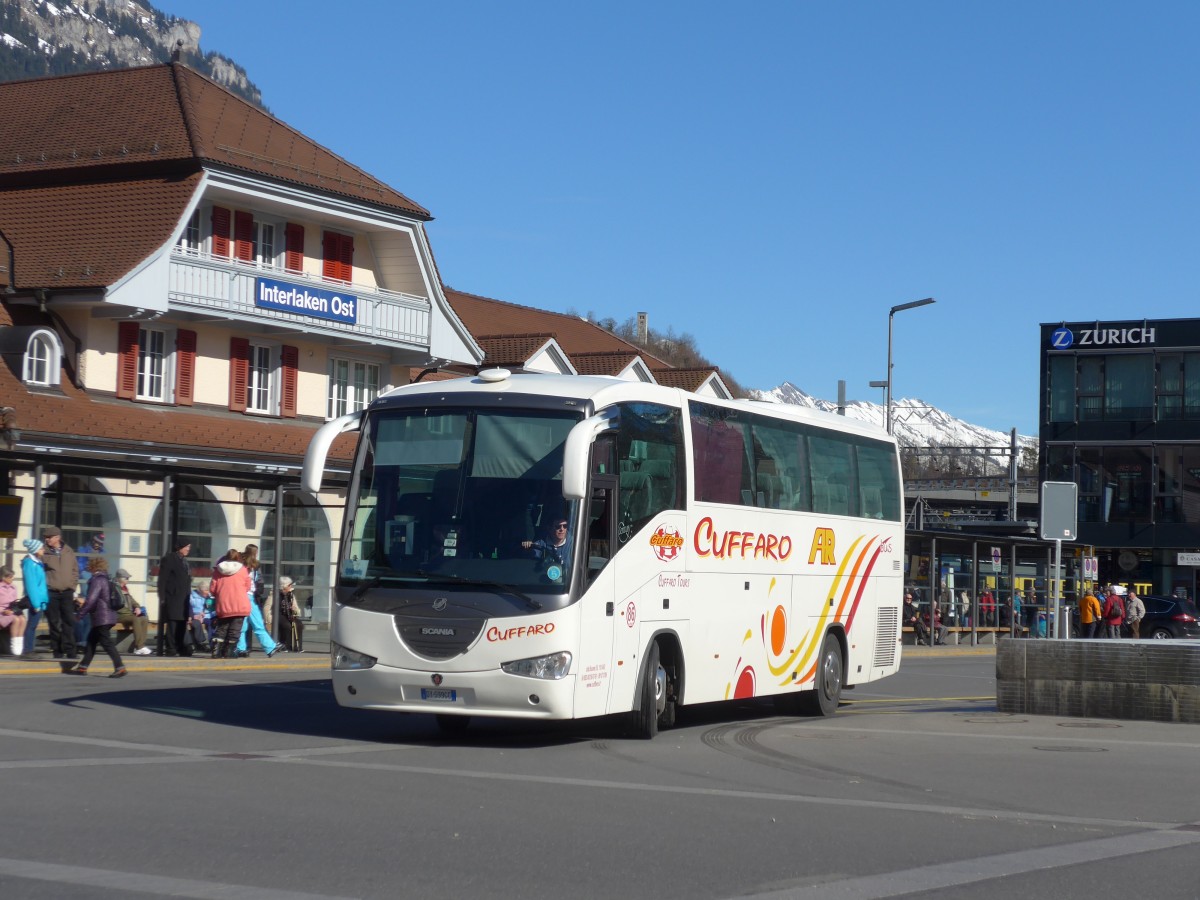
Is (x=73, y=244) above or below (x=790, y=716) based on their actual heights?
above

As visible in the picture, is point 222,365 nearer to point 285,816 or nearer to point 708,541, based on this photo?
point 708,541

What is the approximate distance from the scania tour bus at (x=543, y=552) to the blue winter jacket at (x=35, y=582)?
34.9ft

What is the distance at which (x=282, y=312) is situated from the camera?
39.7 m

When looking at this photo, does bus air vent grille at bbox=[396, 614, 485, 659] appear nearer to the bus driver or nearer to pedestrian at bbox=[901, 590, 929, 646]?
the bus driver

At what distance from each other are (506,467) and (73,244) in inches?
1009

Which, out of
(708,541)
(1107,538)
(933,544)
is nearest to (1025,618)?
(933,544)

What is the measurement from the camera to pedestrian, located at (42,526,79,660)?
22453mm

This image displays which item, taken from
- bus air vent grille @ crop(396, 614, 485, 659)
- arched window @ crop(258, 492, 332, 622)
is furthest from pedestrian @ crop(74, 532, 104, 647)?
bus air vent grille @ crop(396, 614, 485, 659)

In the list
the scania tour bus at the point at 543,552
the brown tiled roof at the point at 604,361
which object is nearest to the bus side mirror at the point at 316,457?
the scania tour bus at the point at 543,552

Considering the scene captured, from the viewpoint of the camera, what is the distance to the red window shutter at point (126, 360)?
1451 inches

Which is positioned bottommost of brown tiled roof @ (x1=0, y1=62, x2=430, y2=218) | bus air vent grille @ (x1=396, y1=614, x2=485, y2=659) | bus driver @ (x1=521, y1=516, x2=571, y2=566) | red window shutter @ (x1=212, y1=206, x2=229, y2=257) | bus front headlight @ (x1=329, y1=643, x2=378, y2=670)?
bus front headlight @ (x1=329, y1=643, x2=378, y2=670)

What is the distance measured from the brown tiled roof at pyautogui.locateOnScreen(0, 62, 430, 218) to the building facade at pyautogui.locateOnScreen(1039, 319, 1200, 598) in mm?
42852

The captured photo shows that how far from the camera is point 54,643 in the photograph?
23.9 metres

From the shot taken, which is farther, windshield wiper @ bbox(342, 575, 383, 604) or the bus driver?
windshield wiper @ bbox(342, 575, 383, 604)
